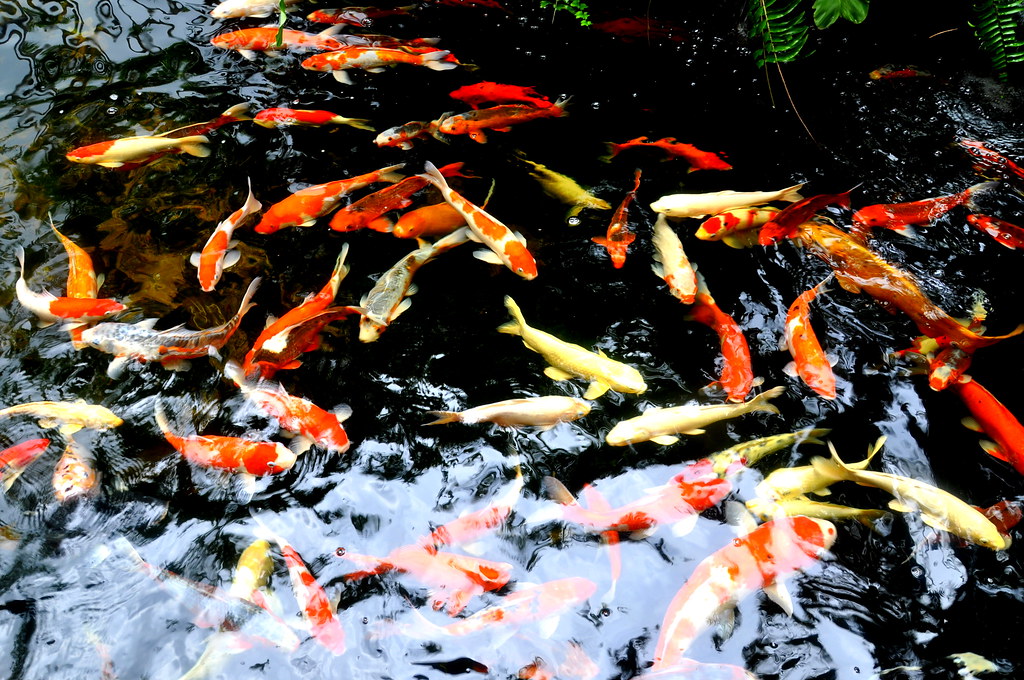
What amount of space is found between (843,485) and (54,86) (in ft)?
19.6

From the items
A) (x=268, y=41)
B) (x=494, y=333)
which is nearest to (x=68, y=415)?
(x=494, y=333)

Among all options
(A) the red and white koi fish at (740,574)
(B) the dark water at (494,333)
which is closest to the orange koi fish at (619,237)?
(B) the dark water at (494,333)

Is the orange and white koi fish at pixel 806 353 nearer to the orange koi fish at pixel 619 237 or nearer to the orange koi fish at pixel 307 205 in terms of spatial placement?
the orange koi fish at pixel 619 237

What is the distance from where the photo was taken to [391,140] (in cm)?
474

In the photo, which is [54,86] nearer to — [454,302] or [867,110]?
[454,302]

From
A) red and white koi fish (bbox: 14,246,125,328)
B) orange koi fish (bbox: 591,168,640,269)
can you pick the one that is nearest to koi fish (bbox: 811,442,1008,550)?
orange koi fish (bbox: 591,168,640,269)

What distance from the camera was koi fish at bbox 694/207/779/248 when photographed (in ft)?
13.7

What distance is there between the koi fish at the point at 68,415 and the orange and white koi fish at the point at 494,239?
2.10 metres

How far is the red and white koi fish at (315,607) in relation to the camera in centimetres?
277

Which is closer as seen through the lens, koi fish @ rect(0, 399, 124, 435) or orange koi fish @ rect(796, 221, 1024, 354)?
koi fish @ rect(0, 399, 124, 435)

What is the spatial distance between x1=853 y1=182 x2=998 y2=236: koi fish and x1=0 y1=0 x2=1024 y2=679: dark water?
0.34 ft

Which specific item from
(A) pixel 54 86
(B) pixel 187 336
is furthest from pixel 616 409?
(A) pixel 54 86

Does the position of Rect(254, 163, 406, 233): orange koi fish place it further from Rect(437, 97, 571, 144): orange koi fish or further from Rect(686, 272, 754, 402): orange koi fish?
Rect(686, 272, 754, 402): orange koi fish

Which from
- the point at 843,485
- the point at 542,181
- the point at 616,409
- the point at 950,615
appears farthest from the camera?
the point at 542,181
